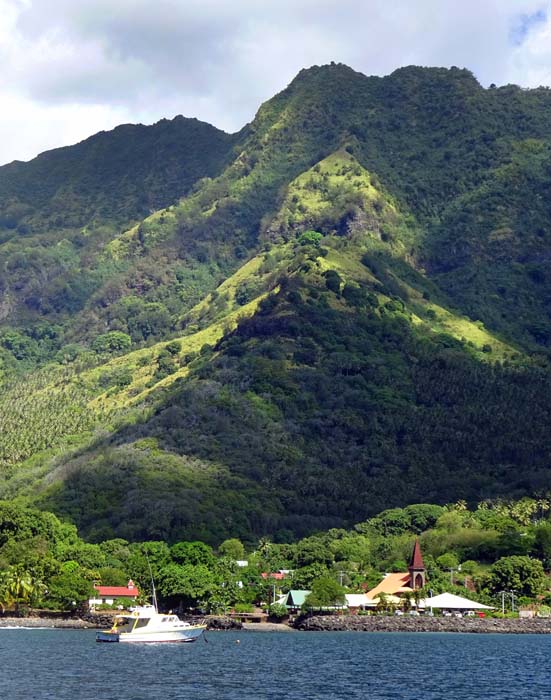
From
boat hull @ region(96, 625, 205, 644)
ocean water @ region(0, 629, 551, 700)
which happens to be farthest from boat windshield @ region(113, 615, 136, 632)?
ocean water @ region(0, 629, 551, 700)

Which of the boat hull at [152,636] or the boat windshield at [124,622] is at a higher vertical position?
the boat windshield at [124,622]

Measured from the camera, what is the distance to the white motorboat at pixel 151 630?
18250cm

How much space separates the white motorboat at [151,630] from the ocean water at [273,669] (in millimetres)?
2439

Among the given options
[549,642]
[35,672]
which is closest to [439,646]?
[549,642]

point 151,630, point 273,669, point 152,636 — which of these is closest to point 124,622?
point 152,636

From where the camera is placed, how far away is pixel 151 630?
184m

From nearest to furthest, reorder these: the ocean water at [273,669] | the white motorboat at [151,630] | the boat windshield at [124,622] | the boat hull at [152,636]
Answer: the ocean water at [273,669]
the boat hull at [152,636]
the white motorboat at [151,630]
the boat windshield at [124,622]

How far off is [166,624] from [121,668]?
3941 cm

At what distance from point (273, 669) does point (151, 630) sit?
41611mm

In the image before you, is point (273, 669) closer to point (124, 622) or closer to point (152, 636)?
point (152, 636)

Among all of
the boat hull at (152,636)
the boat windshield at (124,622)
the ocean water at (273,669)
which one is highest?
the boat windshield at (124,622)

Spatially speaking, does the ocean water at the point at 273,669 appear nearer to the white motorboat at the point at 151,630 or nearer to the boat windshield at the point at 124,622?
the white motorboat at the point at 151,630

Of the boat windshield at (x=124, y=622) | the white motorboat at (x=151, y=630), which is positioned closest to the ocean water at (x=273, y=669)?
the white motorboat at (x=151, y=630)

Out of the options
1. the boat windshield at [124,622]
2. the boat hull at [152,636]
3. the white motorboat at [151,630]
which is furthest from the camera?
the boat windshield at [124,622]
